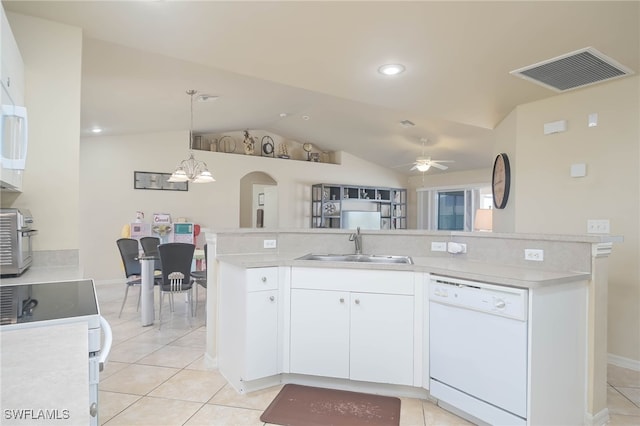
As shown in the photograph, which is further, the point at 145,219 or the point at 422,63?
the point at 145,219

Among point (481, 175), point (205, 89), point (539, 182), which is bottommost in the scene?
point (539, 182)

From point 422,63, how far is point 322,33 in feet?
2.84

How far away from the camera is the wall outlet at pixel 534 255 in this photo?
7.39 feet

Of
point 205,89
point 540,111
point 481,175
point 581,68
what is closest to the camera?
point 581,68

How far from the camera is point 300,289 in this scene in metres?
2.45

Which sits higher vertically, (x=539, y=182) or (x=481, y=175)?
(x=481, y=175)

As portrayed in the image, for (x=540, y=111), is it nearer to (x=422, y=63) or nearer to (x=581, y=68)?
(x=581, y=68)

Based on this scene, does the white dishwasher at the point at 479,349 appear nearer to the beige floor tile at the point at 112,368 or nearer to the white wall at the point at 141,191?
the beige floor tile at the point at 112,368

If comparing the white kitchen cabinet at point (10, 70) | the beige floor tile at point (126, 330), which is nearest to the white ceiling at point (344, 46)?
the white kitchen cabinet at point (10, 70)

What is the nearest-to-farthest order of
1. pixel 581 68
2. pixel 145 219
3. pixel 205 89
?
1. pixel 581 68
2. pixel 205 89
3. pixel 145 219

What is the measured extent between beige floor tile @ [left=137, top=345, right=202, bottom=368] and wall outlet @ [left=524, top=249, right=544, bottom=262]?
2616 mm

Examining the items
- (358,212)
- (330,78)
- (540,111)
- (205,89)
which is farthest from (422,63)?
(358,212)

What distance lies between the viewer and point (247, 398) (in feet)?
7.73

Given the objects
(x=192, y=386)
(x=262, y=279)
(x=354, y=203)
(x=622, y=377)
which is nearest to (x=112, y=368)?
(x=192, y=386)
